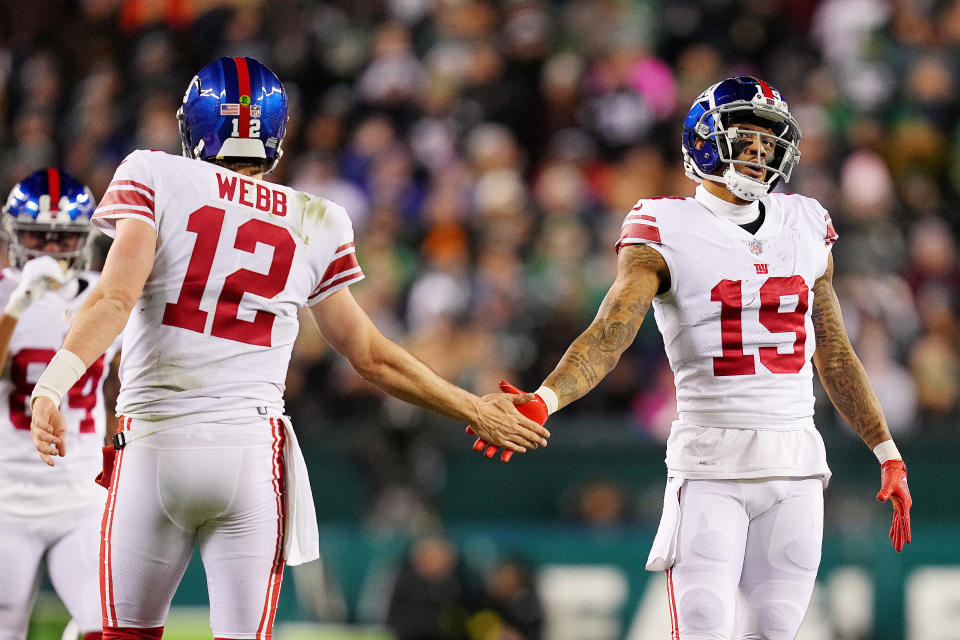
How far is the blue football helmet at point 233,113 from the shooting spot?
4785mm

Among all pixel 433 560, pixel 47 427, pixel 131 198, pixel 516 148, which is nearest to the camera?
pixel 47 427

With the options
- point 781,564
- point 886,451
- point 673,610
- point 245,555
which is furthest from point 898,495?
point 245,555

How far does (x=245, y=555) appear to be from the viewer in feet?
15.2

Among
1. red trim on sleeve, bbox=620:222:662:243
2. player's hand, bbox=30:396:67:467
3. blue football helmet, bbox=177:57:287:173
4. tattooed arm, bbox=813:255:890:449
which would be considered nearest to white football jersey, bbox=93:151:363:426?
blue football helmet, bbox=177:57:287:173

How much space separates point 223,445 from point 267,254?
0.63 meters

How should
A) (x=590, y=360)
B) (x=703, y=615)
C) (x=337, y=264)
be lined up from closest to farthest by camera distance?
(x=337, y=264)
(x=703, y=615)
(x=590, y=360)

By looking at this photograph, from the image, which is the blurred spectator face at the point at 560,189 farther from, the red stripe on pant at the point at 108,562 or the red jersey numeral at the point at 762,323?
the red stripe on pant at the point at 108,562

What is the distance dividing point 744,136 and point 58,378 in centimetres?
264

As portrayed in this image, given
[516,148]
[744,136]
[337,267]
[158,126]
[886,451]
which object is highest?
[158,126]

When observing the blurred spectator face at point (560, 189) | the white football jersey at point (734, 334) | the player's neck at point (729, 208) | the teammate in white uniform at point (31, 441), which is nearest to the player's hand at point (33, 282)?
the teammate in white uniform at point (31, 441)

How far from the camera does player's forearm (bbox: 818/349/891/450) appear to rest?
5.67 meters

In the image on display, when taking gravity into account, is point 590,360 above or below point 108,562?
above

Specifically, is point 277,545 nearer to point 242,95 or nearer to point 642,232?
point 242,95

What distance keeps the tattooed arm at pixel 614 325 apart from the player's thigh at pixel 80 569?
2141 mm
